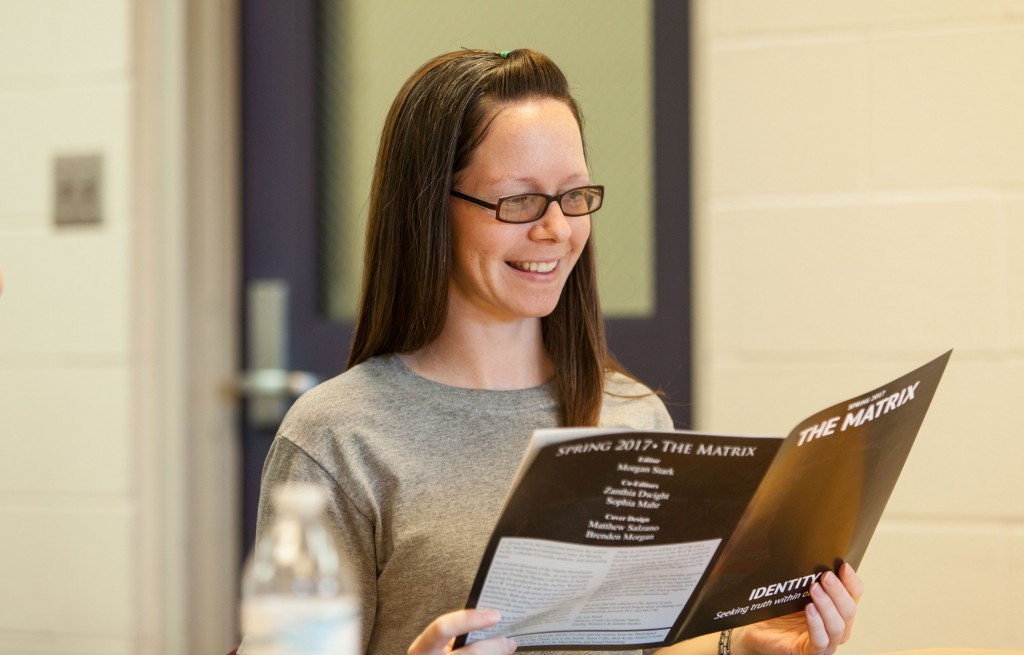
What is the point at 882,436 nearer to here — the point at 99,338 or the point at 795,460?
the point at 795,460

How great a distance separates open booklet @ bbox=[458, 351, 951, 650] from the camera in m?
0.92

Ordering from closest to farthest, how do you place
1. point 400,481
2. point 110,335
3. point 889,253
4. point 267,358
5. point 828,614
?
1. point 828,614
2. point 400,481
3. point 889,253
4. point 110,335
5. point 267,358

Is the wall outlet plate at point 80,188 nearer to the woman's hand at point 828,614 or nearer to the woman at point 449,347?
the woman at point 449,347

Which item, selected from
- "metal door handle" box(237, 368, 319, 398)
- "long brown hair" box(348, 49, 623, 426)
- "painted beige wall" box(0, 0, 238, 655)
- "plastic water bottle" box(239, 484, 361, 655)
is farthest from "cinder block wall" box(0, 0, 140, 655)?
"plastic water bottle" box(239, 484, 361, 655)

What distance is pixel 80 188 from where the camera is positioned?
7.49 ft

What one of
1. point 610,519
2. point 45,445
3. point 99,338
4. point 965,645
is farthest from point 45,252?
point 965,645

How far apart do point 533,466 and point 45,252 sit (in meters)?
1.73

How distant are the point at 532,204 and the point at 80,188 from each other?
1.36 metres

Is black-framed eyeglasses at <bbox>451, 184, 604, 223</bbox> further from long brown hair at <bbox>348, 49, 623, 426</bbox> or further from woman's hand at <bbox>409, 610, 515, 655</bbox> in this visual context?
woman's hand at <bbox>409, 610, 515, 655</bbox>

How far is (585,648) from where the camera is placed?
1.07 meters

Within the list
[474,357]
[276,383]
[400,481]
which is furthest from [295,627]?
[276,383]

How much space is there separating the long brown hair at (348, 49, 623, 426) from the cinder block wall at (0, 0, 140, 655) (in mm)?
1080

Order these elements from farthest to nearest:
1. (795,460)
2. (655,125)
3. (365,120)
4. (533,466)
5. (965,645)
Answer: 1. (365,120)
2. (655,125)
3. (965,645)
4. (795,460)
5. (533,466)

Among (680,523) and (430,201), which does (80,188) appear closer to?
(430,201)
